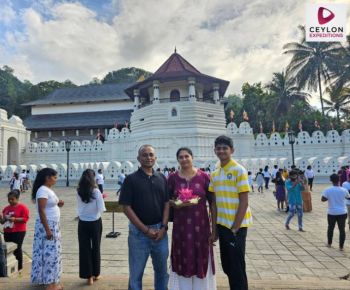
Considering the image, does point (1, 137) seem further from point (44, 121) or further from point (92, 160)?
point (44, 121)

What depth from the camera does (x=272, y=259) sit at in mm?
4965

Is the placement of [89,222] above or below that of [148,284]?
above

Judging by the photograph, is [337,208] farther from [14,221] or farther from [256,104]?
[256,104]

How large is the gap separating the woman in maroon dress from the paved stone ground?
777 mm

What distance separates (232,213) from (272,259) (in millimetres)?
2637

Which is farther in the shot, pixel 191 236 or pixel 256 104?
pixel 256 104

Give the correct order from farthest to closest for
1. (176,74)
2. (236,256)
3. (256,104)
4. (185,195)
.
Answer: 1. (256,104)
2. (176,74)
3. (236,256)
4. (185,195)

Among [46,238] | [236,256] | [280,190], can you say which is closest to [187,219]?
[236,256]

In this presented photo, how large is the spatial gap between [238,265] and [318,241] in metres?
3.97

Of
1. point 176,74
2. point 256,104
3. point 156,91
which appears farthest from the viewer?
point 256,104

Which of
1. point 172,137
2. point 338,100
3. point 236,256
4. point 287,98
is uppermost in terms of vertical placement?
point 287,98

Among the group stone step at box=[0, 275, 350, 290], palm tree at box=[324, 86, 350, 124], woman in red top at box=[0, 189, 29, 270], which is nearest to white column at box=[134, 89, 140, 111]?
palm tree at box=[324, 86, 350, 124]

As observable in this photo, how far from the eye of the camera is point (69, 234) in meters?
6.97

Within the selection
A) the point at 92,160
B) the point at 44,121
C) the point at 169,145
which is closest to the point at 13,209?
the point at 169,145
